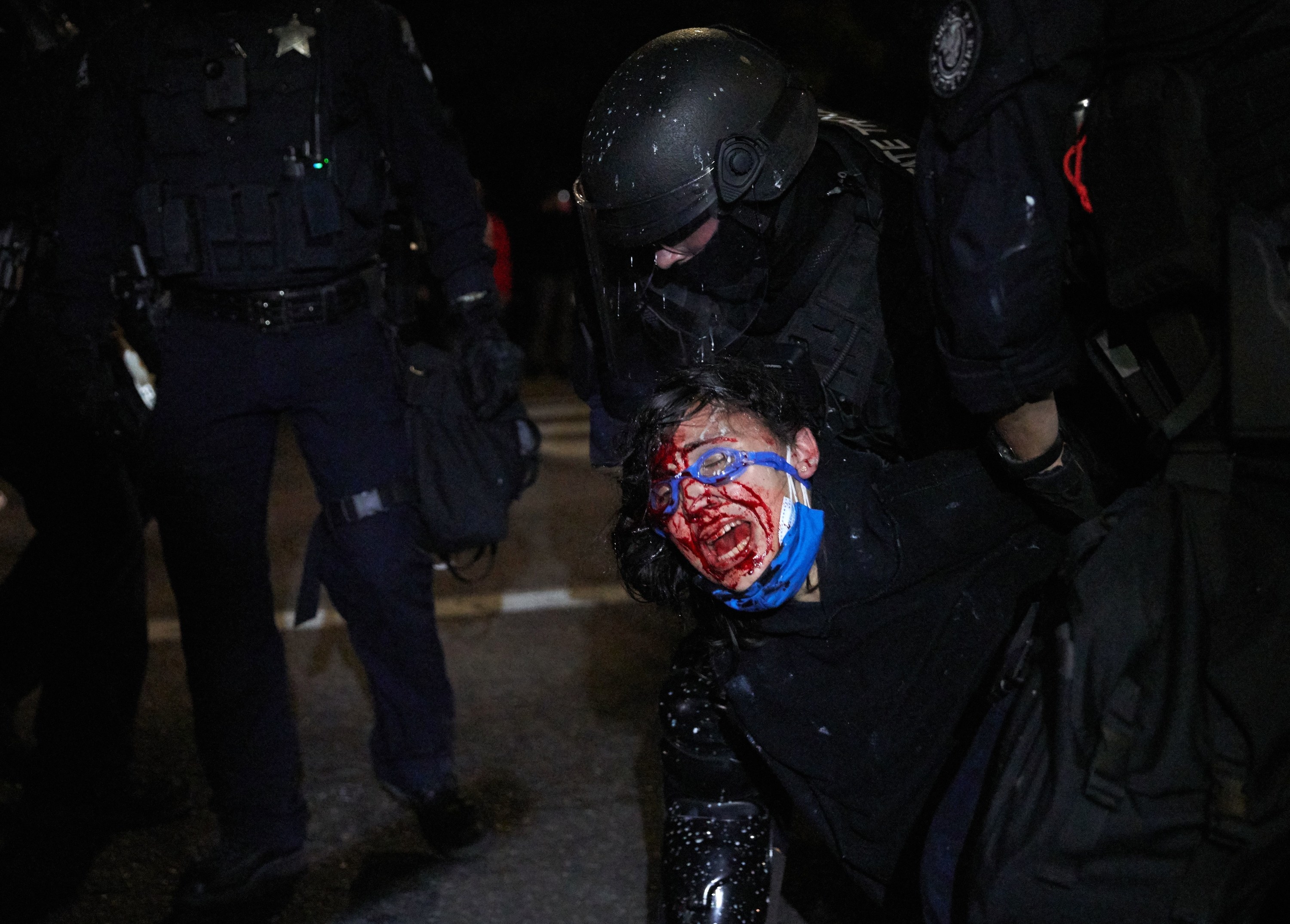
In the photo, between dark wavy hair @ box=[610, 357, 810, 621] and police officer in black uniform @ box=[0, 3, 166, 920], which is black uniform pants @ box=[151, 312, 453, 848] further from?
dark wavy hair @ box=[610, 357, 810, 621]

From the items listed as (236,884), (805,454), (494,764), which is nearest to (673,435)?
(805,454)

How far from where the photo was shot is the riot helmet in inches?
81.4

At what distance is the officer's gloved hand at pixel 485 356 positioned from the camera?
2688 mm

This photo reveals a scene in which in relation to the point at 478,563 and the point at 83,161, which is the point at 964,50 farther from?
the point at 478,563

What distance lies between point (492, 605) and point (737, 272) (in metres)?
2.46

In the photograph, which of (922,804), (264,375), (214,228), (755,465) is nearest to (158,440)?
(264,375)

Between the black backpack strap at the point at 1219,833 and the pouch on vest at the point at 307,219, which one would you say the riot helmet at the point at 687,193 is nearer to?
the pouch on vest at the point at 307,219

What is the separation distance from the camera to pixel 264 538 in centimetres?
259

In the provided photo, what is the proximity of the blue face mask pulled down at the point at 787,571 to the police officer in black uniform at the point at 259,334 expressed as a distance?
116 centimetres

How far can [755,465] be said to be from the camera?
1.60 m

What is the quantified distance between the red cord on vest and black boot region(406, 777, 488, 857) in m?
1.90

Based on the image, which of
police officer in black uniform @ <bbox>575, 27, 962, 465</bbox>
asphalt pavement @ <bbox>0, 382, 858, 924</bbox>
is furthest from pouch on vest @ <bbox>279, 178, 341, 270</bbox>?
asphalt pavement @ <bbox>0, 382, 858, 924</bbox>

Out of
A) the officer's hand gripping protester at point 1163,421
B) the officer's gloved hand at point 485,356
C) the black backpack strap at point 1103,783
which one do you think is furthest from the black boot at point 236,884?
the black backpack strap at point 1103,783

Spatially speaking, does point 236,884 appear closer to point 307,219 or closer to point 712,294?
point 307,219
